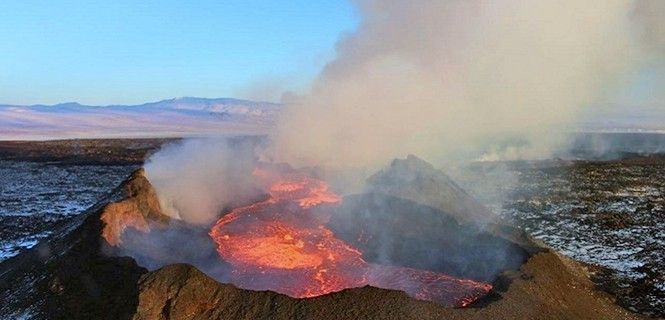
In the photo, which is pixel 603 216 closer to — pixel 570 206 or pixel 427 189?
pixel 570 206

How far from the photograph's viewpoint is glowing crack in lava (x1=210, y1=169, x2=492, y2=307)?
502 inches

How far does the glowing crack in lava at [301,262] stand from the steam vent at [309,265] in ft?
0.17

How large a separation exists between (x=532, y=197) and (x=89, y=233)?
29.1 m

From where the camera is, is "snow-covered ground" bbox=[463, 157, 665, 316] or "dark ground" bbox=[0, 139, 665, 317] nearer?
"snow-covered ground" bbox=[463, 157, 665, 316]

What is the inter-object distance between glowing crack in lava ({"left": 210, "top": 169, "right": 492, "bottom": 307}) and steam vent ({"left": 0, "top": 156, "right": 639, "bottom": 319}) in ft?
0.17

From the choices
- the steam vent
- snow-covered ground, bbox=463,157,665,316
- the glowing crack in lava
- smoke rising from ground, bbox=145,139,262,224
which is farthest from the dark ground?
smoke rising from ground, bbox=145,139,262,224

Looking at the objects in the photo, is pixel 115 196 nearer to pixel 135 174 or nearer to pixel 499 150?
pixel 135 174

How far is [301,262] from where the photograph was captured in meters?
14.5

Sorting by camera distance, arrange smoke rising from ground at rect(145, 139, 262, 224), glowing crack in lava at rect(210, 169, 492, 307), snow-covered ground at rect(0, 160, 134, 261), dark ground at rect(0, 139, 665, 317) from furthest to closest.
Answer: snow-covered ground at rect(0, 160, 134, 261)
smoke rising from ground at rect(145, 139, 262, 224)
dark ground at rect(0, 139, 665, 317)
glowing crack in lava at rect(210, 169, 492, 307)

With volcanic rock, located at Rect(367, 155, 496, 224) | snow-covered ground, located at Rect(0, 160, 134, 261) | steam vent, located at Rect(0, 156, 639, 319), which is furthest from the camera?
snow-covered ground, located at Rect(0, 160, 134, 261)

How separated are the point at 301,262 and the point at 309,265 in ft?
1.15

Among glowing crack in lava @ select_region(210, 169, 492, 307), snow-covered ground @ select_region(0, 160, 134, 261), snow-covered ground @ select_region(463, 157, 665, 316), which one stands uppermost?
glowing crack in lava @ select_region(210, 169, 492, 307)

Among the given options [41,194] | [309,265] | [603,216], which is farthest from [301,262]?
[41,194]

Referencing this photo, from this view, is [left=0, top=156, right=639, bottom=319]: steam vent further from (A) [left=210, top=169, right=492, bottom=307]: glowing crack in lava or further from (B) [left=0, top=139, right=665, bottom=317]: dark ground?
(B) [left=0, top=139, right=665, bottom=317]: dark ground
